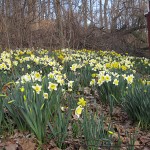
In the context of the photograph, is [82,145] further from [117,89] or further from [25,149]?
[117,89]

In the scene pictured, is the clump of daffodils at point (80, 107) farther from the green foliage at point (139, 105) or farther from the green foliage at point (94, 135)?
the green foliage at point (139, 105)

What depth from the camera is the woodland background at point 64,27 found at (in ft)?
36.3

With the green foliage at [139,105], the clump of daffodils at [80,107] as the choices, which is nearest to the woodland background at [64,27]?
the green foliage at [139,105]

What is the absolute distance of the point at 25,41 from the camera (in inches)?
478

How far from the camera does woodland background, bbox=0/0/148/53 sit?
1107cm

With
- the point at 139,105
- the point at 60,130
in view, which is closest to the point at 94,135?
the point at 60,130

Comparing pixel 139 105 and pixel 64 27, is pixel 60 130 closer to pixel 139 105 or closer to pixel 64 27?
pixel 139 105

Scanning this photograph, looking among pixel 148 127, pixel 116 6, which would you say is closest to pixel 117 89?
pixel 148 127

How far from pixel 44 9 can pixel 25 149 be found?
11702 millimetres

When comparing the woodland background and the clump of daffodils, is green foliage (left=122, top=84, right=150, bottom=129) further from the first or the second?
the woodland background

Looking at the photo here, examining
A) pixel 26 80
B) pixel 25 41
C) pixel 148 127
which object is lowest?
pixel 148 127

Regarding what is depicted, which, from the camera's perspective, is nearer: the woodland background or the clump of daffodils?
the clump of daffodils

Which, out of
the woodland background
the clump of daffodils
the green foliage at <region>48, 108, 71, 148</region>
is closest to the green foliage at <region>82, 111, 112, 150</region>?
the clump of daffodils

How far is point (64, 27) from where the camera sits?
1219cm
